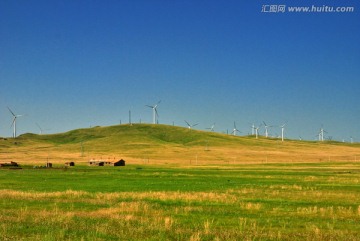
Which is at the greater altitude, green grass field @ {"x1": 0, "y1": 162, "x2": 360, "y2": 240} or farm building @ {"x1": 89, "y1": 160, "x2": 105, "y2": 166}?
green grass field @ {"x1": 0, "y1": 162, "x2": 360, "y2": 240}

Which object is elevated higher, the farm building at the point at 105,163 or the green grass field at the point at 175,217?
the green grass field at the point at 175,217

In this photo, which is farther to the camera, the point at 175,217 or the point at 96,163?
the point at 96,163

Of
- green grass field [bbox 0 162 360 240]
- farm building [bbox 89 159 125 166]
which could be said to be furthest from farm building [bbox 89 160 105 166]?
green grass field [bbox 0 162 360 240]

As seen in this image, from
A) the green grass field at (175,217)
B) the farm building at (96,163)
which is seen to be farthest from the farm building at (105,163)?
the green grass field at (175,217)

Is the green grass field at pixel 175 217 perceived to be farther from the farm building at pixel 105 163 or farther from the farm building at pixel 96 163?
the farm building at pixel 96 163

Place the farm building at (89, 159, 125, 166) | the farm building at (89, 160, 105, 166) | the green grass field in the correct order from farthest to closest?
the farm building at (89, 160, 105, 166)
the farm building at (89, 159, 125, 166)
the green grass field

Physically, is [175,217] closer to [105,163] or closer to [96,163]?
[105,163]

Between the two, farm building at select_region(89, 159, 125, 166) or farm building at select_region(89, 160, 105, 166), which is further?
farm building at select_region(89, 160, 105, 166)

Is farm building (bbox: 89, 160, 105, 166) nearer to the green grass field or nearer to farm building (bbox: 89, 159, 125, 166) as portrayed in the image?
farm building (bbox: 89, 159, 125, 166)

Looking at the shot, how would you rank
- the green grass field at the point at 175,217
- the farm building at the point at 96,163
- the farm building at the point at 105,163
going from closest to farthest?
the green grass field at the point at 175,217, the farm building at the point at 105,163, the farm building at the point at 96,163

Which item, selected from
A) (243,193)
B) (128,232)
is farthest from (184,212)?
(243,193)

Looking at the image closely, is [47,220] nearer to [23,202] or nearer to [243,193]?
[23,202]

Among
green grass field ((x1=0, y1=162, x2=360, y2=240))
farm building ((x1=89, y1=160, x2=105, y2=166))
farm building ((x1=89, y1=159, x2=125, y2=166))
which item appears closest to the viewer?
green grass field ((x1=0, y1=162, x2=360, y2=240))

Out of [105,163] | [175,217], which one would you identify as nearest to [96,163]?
[105,163]
